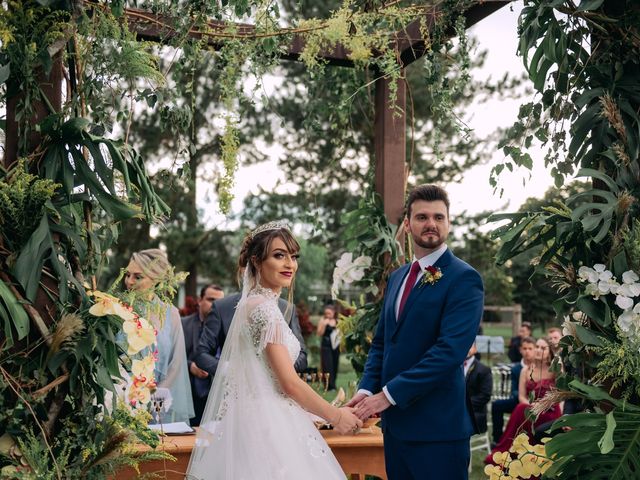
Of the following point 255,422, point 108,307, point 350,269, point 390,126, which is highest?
point 390,126

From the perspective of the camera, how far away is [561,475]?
2.71 metres

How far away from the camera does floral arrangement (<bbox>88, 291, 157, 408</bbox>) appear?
8.49ft

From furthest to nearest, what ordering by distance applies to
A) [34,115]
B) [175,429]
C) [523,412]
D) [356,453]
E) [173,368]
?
1. [173,368]
2. [523,412]
3. [175,429]
4. [356,453]
5. [34,115]

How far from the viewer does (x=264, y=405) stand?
344 centimetres

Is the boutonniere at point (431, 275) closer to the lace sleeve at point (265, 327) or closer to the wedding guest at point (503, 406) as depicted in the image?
the lace sleeve at point (265, 327)

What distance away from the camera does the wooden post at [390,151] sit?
17.2 ft

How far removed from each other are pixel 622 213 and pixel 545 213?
0.35 m

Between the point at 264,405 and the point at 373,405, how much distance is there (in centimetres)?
51

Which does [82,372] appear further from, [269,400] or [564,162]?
[564,162]

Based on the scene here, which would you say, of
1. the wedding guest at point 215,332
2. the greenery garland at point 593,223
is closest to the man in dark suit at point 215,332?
the wedding guest at point 215,332

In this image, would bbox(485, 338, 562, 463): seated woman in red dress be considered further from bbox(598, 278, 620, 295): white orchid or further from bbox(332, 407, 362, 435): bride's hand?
bbox(598, 278, 620, 295): white orchid

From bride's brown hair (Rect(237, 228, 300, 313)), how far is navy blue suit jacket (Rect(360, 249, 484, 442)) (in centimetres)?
67

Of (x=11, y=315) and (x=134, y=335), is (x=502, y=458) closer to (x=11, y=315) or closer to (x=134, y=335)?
(x=134, y=335)

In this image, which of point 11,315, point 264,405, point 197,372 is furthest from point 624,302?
point 197,372
